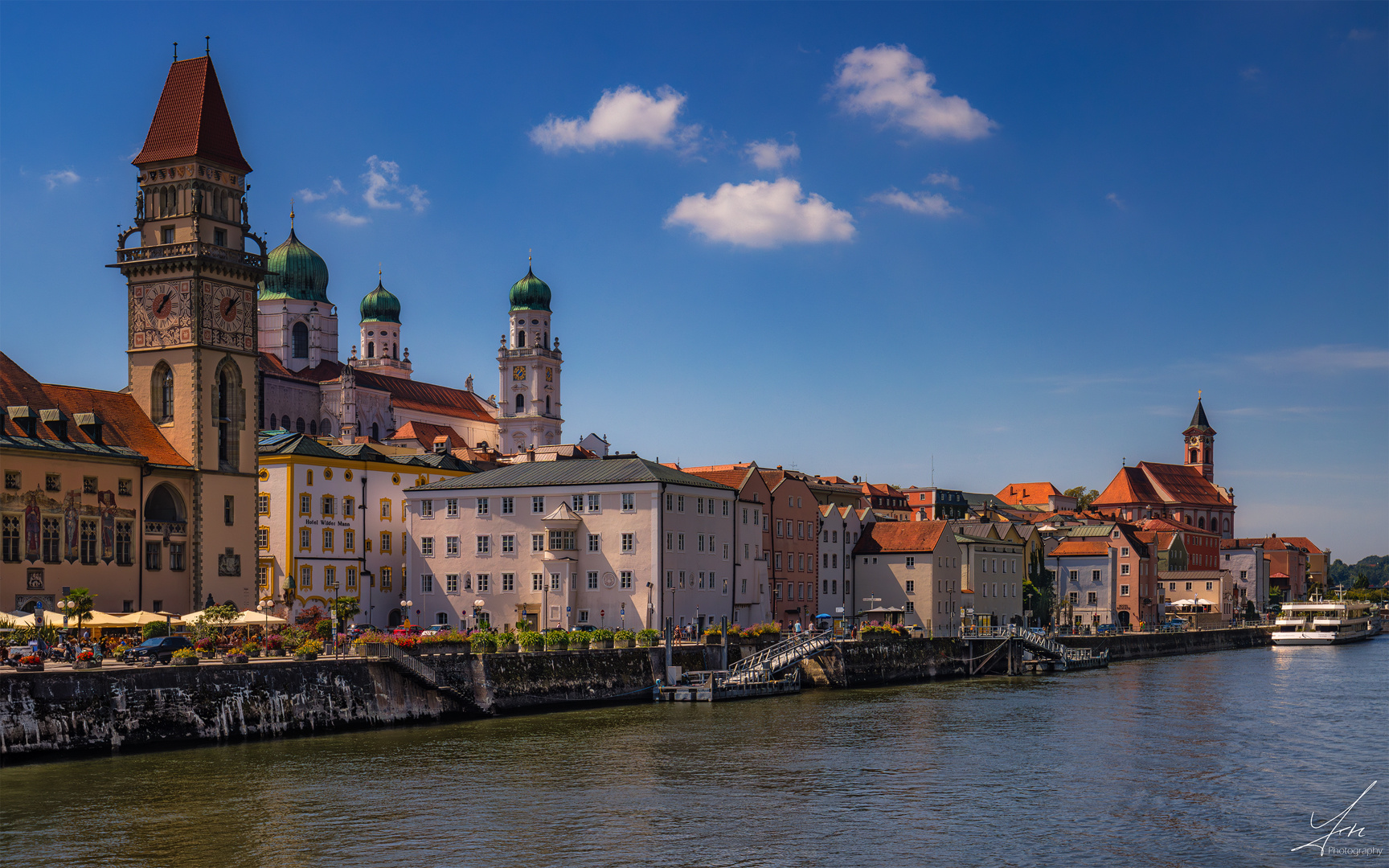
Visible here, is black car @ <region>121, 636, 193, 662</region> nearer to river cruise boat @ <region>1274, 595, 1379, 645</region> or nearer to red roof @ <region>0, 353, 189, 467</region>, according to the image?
red roof @ <region>0, 353, 189, 467</region>

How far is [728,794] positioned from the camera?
1804 inches

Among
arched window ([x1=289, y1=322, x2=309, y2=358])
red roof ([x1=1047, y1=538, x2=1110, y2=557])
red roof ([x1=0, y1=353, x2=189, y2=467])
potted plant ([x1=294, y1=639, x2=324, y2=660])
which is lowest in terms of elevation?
potted plant ([x1=294, y1=639, x2=324, y2=660])

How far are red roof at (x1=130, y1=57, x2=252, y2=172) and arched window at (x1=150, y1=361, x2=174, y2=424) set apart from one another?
12800 millimetres

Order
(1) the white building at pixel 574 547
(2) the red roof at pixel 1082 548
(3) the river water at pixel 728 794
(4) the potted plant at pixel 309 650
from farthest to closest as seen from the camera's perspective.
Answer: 1. (2) the red roof at pixel 1082 548
2. (1) the white building at pixel 574 547
3. (4) the potted plant at pixel 309 650
4. (3) the river water at pixel 728 794

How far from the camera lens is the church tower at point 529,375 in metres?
191

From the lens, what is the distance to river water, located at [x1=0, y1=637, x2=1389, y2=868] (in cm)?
3772

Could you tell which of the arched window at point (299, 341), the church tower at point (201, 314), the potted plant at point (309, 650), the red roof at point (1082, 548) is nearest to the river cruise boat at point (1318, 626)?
the red roof at point (1082, 548)

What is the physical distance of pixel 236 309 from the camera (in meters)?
90.9

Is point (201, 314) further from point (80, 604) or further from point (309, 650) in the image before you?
point (309, 650)

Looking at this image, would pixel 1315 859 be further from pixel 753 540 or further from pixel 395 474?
pixel 395 474

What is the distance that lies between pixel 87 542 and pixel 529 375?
115481 mm

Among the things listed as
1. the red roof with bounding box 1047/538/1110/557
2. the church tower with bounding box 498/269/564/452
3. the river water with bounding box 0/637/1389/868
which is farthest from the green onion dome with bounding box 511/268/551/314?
the river water with bounding box 0/637/1389/868

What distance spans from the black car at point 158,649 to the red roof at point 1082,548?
390 feet

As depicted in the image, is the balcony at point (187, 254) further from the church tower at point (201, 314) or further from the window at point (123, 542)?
the window at point (123, 542)
